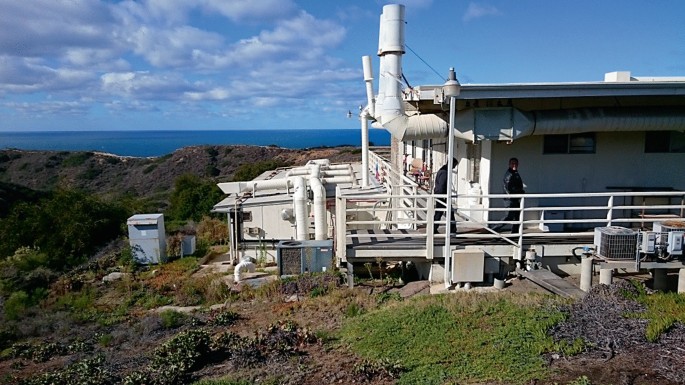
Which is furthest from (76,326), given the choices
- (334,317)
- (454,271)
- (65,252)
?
(65,252)

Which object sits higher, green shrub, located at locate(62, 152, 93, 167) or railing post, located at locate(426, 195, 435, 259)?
railing post, located at locate(426, 195, 435, 259)

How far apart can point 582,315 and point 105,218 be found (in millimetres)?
16842

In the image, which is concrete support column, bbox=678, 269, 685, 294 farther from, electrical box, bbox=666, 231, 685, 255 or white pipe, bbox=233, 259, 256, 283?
white pipe, bbox=233, 259, 256, 283

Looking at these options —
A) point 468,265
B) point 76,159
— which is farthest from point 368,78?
point 76,159

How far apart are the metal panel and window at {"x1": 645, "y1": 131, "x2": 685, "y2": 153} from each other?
17.2 ft

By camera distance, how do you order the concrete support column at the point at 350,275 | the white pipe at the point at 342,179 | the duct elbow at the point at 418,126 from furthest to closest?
1. the white pipe at the point at 342,179
2. the duct elbow at the point at 418,126
3. the concrete support column at the point at 350,275

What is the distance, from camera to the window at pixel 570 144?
10859 millimetres

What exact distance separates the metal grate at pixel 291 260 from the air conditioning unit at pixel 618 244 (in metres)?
6.24

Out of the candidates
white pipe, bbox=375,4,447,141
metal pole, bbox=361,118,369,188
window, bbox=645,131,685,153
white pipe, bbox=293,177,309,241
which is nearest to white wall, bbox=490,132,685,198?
window, bbox=645,131,685,153

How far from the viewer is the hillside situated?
64875 mm

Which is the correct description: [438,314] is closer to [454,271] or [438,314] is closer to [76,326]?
[454,271]

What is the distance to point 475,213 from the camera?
11.5 m

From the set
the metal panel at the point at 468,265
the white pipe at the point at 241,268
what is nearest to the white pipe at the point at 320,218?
the white pipe at the point at 241,268

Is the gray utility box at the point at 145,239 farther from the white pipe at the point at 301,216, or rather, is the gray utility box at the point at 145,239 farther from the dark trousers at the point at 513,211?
the dark trousers at the point at 513,211
